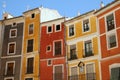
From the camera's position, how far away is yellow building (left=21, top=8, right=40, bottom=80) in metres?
37.4

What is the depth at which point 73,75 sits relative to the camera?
33312 millimetres

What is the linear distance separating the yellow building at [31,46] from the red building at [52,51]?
951 millimetres

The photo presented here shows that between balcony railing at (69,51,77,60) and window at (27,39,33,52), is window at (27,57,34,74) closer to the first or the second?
window at (27,39,33,52)

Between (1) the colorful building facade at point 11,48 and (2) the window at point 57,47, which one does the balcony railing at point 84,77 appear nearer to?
(2) the window at point 57,47

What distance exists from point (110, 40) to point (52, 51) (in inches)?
401

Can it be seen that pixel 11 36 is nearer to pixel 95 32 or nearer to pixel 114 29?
pixel 95 32

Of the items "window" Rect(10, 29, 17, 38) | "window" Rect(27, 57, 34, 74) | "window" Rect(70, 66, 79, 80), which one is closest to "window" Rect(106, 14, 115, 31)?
"window" Rect(70, 66, 79, 80)

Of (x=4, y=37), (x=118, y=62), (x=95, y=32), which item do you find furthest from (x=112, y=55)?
(x=4, y=37)

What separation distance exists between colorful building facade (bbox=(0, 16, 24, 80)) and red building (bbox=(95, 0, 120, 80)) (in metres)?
14.7

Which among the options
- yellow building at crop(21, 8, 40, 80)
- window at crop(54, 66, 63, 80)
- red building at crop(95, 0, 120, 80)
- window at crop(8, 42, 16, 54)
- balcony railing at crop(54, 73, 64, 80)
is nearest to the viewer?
red building at crop(95, 0, 120, 80)

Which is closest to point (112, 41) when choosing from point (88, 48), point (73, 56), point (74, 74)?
point (88, 48)

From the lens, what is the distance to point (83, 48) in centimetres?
3341

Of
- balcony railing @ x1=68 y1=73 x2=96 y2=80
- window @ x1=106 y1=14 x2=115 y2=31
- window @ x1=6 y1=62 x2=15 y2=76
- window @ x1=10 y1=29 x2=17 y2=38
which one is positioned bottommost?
balcony railing @ x1=68 y1=73 x2=96 y2=80

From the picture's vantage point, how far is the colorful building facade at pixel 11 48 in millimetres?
38844
